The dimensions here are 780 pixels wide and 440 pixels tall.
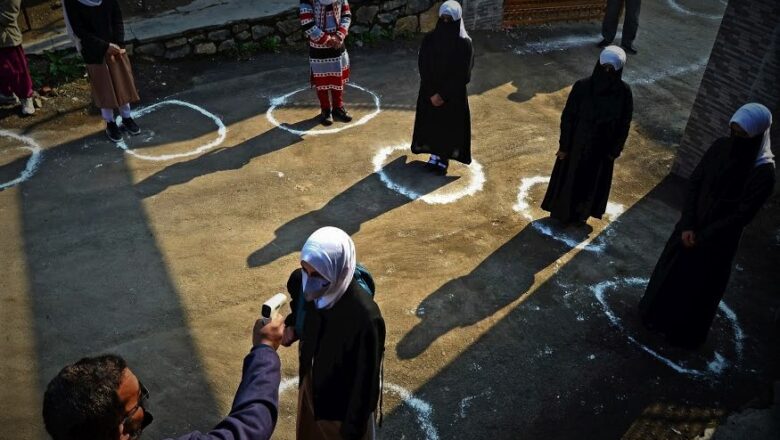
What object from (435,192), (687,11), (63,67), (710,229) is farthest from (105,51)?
(687,11)

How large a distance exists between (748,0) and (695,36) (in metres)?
5.33

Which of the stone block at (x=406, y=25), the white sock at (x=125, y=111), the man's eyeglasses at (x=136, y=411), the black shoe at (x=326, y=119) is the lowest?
the black shoe at (x=326, y=119)

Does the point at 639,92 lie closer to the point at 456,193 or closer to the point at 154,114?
the point at 456,193

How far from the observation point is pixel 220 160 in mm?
7289

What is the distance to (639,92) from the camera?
957cm

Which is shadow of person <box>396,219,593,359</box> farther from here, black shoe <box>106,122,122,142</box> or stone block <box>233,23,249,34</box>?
stone block <box>233,23,249,34</box>

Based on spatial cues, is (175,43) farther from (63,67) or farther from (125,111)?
(125,111)

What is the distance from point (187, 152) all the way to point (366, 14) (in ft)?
13.7

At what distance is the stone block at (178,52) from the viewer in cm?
901

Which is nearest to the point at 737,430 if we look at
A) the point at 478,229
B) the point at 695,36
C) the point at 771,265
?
the point at 771,265

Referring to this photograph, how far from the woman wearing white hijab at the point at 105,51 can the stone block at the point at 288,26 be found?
2.90 meters

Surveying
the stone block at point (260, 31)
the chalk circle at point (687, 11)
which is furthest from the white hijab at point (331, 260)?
the chalk circle at point (687, 11)

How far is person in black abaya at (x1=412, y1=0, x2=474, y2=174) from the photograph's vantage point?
6.74 m

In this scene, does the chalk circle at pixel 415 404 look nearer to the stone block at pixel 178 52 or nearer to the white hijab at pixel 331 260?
the white hijab at pixel 331 260
